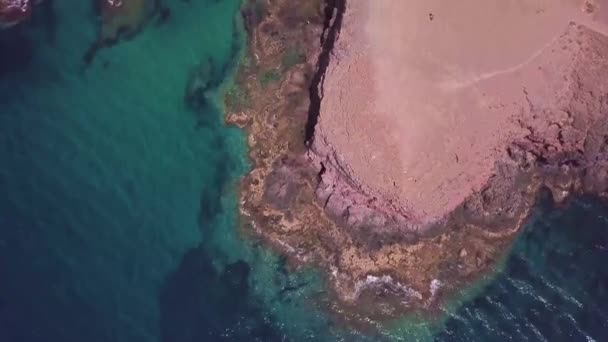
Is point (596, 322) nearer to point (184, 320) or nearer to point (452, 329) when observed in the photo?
point (452, 329)

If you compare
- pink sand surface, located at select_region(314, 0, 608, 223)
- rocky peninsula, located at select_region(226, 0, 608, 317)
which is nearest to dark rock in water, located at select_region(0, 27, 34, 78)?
rocky peninsula, located at select_region(226, 0, 608, 317)

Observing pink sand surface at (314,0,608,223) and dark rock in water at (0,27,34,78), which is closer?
pink sand surface at (314,0,608,223)

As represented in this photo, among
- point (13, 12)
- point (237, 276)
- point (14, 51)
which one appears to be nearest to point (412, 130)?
point (237, 276)

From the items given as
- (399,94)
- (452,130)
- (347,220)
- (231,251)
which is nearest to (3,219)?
(231,251)

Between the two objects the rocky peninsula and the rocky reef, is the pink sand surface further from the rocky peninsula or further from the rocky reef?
the rocky reef

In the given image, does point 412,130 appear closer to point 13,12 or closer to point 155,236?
point 155,236
